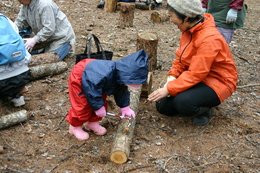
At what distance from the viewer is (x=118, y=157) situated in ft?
8.83

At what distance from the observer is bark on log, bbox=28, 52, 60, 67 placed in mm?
4473

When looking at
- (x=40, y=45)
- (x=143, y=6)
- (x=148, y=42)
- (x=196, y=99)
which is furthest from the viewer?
(x=143, y=6)

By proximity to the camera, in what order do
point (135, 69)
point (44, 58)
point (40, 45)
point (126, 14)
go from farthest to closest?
1. point (126, 14)
2. point (40, 45)
3. point (44, 58)
4. point (135, 69)

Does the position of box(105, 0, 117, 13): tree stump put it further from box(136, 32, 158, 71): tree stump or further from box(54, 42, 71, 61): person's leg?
box(136, 32, 158, 71): tree stump

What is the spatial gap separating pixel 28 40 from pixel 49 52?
459 mm

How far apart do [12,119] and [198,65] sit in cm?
230

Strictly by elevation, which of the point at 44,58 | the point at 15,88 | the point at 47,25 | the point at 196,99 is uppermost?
the point at 47,25

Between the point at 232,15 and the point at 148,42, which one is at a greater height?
the point at 232,15

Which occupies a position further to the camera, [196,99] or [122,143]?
[196,99]

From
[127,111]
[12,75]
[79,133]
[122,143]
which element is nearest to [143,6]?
[12,75]

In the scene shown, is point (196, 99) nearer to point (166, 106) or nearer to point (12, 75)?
point (166, 106)

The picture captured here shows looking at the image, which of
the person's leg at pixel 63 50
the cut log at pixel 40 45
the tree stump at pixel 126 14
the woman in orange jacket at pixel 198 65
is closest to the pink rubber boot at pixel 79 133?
the woman in orange jacket at pixel 198 65

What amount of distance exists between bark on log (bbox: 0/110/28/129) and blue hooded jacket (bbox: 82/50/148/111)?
3.62 feet

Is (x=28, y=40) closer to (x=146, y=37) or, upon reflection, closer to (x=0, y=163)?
(x=146, y=37)
